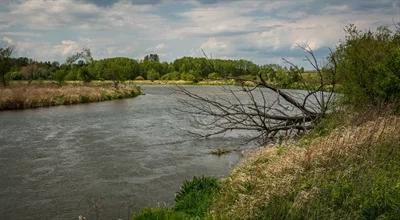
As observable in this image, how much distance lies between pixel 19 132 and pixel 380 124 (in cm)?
1865

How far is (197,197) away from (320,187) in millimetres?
3231

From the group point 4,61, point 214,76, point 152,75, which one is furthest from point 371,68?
point 152,75

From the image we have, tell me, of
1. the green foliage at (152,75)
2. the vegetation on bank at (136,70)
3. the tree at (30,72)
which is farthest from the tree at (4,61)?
the green foliage at (152,75)

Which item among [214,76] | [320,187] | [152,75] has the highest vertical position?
[214,76]

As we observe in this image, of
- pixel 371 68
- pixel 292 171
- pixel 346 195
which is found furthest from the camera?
pixel 371 68

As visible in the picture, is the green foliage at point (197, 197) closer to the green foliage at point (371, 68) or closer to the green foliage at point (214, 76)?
the green foliage at point (214, 76)

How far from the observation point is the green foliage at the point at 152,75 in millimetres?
118225

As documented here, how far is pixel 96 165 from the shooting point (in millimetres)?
15781

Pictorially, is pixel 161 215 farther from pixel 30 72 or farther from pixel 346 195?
pixel 30 72

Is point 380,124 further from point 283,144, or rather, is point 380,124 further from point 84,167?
point 84,167

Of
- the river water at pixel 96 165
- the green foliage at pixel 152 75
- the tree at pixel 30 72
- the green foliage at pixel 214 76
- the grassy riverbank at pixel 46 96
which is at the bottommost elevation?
the river water at pixel 96 165

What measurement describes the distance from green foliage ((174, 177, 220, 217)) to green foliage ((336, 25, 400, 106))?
6.00 metres

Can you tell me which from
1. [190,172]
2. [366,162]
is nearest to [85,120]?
[190,172]

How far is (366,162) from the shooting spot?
7480 mm
